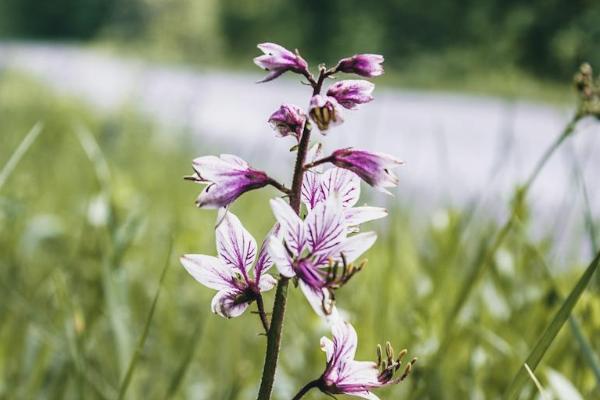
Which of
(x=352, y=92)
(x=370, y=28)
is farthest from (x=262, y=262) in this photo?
(x=370, y=28)

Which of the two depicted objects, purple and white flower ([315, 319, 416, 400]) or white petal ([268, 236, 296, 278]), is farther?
purple and white flower ([315, 319, 416, 400])

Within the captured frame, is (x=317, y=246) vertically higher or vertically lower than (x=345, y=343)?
higher

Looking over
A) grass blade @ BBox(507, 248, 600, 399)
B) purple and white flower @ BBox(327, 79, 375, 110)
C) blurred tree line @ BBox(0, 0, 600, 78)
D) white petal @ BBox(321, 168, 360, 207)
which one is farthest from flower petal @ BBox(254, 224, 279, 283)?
blurred tree line @ BBox(0, 0, 600, 78)

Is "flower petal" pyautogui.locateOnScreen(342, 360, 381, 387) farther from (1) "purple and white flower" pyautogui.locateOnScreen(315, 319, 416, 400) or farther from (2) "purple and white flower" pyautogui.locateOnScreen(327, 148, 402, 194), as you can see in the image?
(2) "purple and white flower" pyautogui.locateOnScreen(327, 148, 402, 194)

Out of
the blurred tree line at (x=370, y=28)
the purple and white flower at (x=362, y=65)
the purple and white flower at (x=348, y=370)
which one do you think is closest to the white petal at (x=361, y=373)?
the purple and white flower at (x=348, y=370)

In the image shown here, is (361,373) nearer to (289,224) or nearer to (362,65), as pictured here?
(289,224)

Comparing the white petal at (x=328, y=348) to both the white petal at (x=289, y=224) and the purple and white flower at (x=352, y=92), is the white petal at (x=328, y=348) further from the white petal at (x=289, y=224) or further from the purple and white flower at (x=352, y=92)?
the purple and white flower at (x=352, y=92)

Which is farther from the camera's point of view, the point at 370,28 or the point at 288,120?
the point at 370,28

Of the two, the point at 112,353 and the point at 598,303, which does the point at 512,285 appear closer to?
the point at 598,303
